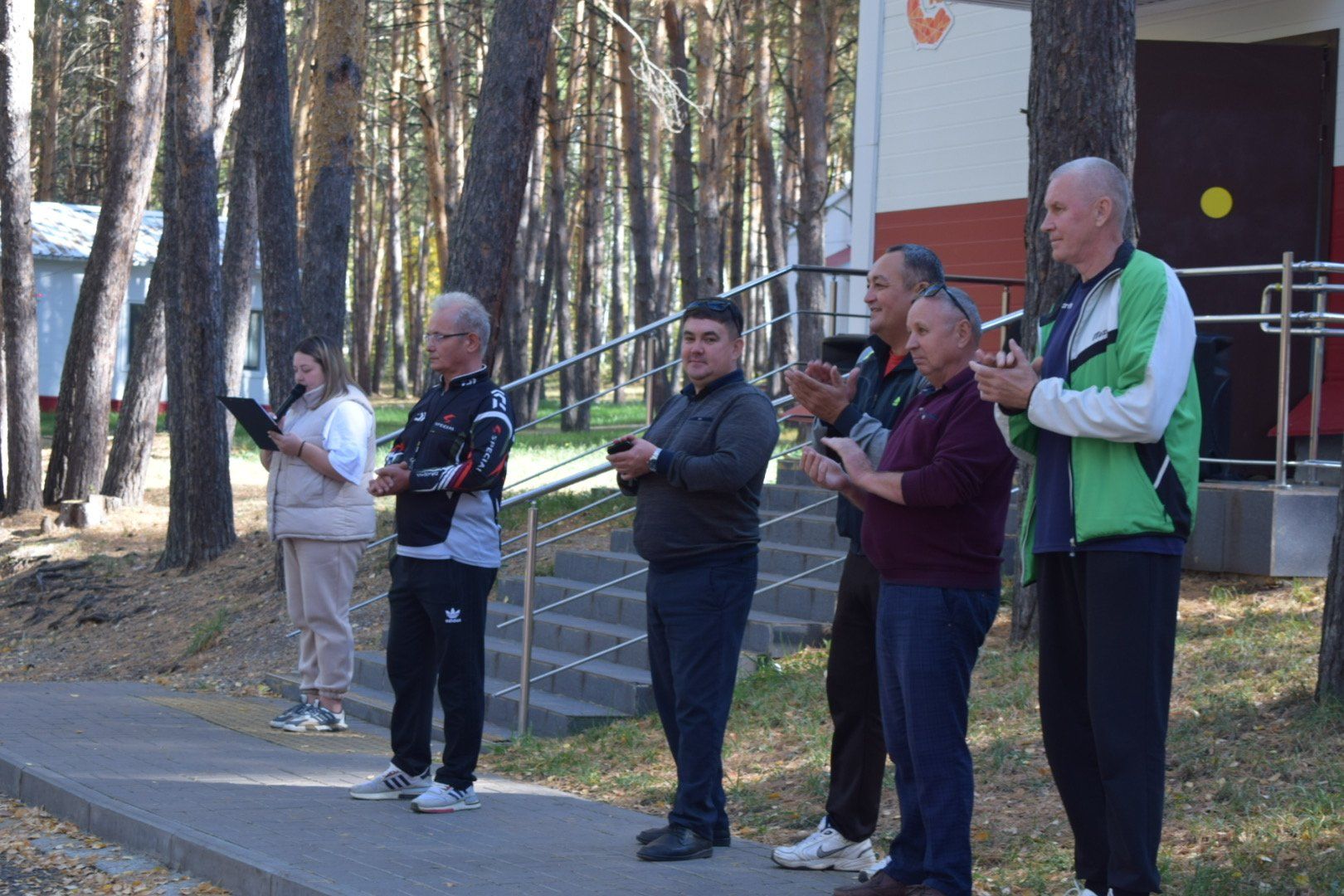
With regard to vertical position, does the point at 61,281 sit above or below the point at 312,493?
above

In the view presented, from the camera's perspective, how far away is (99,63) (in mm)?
30359

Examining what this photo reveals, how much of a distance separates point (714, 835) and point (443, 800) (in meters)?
1.27

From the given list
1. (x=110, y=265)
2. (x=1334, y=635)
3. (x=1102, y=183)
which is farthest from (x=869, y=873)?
(x=110, y=265)

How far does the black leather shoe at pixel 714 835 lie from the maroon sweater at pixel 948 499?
1.55 metres

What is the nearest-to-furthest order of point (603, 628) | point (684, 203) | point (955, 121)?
point (603, 628), point (955, 121), point (684, 203)

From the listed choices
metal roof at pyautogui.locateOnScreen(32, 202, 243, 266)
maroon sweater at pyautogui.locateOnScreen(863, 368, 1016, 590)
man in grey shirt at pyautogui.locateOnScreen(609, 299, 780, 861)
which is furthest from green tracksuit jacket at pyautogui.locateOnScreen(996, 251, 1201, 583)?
metal roof at pyautogui.locateOnScreen(32, 202, 243, 266)

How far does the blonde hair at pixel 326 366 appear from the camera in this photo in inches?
313

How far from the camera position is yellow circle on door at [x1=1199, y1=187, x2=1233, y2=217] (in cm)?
1062

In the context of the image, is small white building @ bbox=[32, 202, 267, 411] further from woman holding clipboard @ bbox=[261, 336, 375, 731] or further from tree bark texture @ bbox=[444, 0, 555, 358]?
woman holding clipboard @ bbox=[261, 336, 375, 731]

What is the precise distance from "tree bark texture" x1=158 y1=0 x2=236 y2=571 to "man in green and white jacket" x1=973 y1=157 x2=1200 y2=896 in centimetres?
1134

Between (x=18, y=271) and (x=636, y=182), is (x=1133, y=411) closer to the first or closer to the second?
(x=18, y=271)

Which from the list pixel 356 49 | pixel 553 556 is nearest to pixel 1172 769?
pixel 553 556

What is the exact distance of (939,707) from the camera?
4562 mm

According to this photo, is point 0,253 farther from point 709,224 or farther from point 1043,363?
point 1043,363
